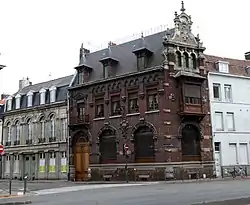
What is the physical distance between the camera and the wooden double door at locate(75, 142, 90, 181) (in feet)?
154

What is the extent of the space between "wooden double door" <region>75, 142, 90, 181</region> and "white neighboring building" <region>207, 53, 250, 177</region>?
13.9 meters

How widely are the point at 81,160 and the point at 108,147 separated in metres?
4.90

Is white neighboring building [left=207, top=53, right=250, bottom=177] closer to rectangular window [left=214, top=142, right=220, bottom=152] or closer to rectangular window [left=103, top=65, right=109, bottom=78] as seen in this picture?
rectangular window [left=214, top=142, right=220, bottom=152]

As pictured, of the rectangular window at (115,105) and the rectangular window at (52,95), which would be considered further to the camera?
the rectangular window at (52,95)

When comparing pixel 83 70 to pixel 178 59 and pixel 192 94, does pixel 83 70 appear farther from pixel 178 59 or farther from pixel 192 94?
pixel 192 94

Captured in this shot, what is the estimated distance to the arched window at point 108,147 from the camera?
43.6 m

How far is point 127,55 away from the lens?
1796 inches

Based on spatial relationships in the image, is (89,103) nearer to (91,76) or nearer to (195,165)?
(91,76)

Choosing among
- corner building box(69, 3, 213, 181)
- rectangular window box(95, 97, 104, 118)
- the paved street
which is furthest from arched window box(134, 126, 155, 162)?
the paved street

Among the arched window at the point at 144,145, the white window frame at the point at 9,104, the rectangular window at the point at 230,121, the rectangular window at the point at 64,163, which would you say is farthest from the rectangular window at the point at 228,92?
the white window frame at the point at 9,104

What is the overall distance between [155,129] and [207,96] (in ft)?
24.3

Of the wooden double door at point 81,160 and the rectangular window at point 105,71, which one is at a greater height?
the rectangular window at point 105,71

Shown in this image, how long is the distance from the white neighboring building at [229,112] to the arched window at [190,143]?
2.96 metres

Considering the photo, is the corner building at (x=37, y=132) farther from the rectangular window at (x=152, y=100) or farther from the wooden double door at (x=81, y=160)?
the rectangular window at (x=152, y=100)
